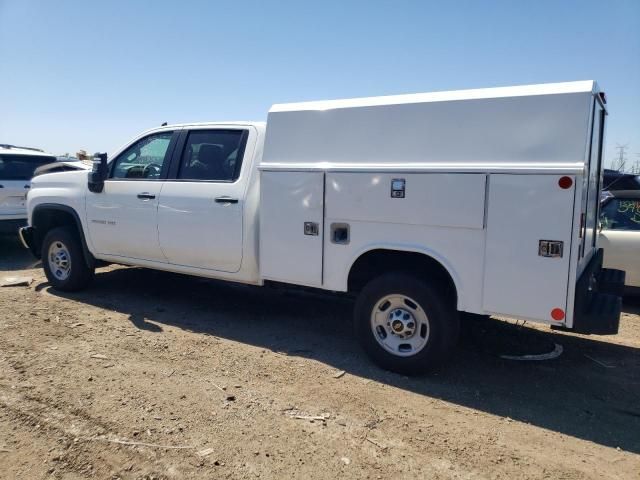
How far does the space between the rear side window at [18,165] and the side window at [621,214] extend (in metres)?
9.69

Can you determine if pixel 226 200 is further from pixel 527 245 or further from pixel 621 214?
pixel 621 214

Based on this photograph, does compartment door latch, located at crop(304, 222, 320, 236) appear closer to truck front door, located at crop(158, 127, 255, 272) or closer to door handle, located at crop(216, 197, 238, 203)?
truck front door, located at crop(158, 127, 255, 272)

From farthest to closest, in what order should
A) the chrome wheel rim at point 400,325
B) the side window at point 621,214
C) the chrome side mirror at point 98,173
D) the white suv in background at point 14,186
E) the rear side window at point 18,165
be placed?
the rear side window at point 18,165 < the white suv in background at point 14,186 < the side window at point 621,214 < the chrome side mirror at point 98,173 < the chrome wheel rim at point 400,325

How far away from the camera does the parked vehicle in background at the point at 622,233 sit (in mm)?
6473

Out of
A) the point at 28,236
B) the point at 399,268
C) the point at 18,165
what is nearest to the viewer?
the point at 399,268

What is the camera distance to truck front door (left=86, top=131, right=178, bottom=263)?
236 inches

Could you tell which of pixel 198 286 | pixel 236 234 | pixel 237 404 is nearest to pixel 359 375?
pixel 237 404

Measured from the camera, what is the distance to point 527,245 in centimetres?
388

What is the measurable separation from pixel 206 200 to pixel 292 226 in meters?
1.14

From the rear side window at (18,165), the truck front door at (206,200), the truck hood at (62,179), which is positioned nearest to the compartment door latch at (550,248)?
the truck front door at (206,200)

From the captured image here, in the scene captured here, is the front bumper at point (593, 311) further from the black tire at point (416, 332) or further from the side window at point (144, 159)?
the side window at point (144, 159)

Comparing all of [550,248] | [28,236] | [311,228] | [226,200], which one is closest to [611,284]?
[550,248]

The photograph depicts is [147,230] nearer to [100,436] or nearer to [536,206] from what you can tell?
[100,436]

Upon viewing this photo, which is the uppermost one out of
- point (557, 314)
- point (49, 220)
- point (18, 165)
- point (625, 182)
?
point (18, 165)
